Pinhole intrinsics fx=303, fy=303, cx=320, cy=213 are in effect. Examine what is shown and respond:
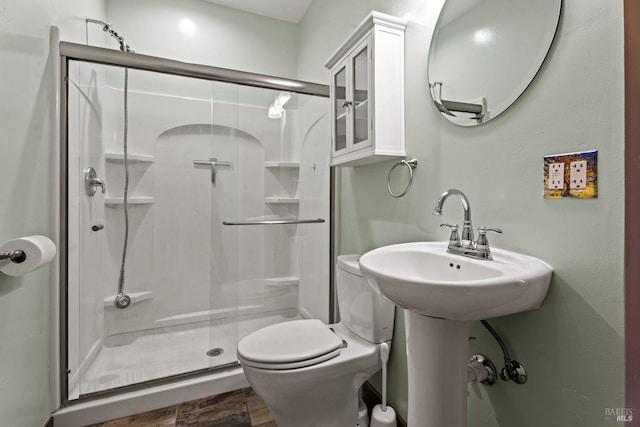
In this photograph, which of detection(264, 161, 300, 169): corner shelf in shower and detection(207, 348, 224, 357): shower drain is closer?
detection(207, 348, 224, 357): shower drain

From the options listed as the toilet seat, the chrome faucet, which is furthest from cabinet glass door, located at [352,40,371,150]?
the toilet seat

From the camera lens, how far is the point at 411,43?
50.9 inches

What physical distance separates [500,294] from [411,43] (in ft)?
3.59

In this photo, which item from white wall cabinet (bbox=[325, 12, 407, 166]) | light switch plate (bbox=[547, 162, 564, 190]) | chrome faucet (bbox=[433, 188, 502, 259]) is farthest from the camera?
white wall cabinet (bbox=[325, 12, 407, 166])

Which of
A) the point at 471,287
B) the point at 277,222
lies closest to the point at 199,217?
the point at 277,222

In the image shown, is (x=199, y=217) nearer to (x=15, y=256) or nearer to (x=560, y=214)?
(x=15, y=256)

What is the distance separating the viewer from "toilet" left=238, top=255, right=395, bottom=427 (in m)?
1.13

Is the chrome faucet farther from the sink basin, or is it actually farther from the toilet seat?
the toilet seat

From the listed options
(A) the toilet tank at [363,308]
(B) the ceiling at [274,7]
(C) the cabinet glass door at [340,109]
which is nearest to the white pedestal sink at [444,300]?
(A) the toilet tank at [363,308]

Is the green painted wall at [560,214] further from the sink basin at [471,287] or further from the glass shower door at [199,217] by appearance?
the glass shower door at [199,217]

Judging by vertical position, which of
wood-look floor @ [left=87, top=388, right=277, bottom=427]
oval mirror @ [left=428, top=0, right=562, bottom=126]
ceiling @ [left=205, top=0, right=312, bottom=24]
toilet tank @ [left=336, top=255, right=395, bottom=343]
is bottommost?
wood-look floor @ [left=87, top=388, right=277, bottom=427]

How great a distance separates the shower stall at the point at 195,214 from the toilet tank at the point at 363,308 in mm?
569

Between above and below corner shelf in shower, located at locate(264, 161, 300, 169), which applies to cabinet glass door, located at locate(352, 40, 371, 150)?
above

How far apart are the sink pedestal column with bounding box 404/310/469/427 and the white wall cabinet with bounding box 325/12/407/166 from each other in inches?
29.0
